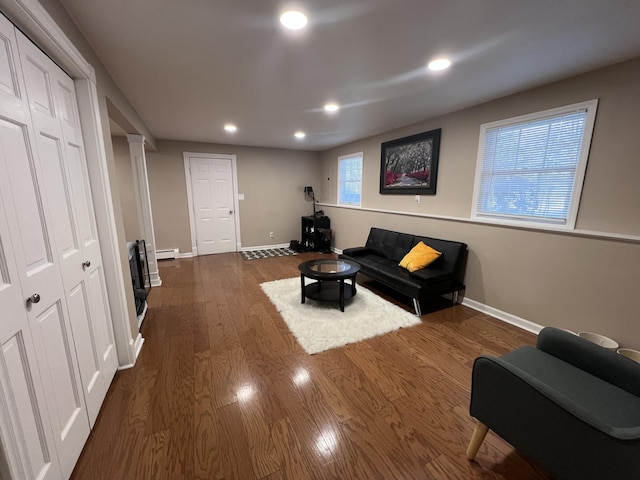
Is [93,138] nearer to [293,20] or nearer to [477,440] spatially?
[293,20]

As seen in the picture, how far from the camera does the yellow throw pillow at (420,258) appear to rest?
3082mm

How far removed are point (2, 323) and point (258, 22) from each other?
72.3 inches

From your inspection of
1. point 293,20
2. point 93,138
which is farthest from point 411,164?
point 93,138

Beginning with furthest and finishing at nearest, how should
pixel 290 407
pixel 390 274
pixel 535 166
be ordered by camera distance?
pixel 390 274 → pixel 535 166 → pixel 290 407

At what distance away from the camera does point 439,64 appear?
1.99 meters

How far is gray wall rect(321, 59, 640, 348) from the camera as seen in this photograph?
197 centimetres

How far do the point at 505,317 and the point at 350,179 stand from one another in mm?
3596

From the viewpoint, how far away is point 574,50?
1.77 meters

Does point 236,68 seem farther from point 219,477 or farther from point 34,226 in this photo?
point 219,477

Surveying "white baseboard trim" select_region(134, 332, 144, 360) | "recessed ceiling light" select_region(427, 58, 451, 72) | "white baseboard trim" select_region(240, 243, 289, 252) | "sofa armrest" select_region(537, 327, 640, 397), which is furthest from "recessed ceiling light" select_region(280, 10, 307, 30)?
"white baseboard trim" select_region(240, 243, 289, 252)

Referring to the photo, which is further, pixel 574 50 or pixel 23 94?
pixel 574 50

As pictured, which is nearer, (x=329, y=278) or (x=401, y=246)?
(x=329, y=278)

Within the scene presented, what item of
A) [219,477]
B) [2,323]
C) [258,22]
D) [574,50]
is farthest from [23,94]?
[574,50]

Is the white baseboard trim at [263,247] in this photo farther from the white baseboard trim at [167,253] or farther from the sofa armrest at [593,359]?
the sofa armrest at [593,359]
